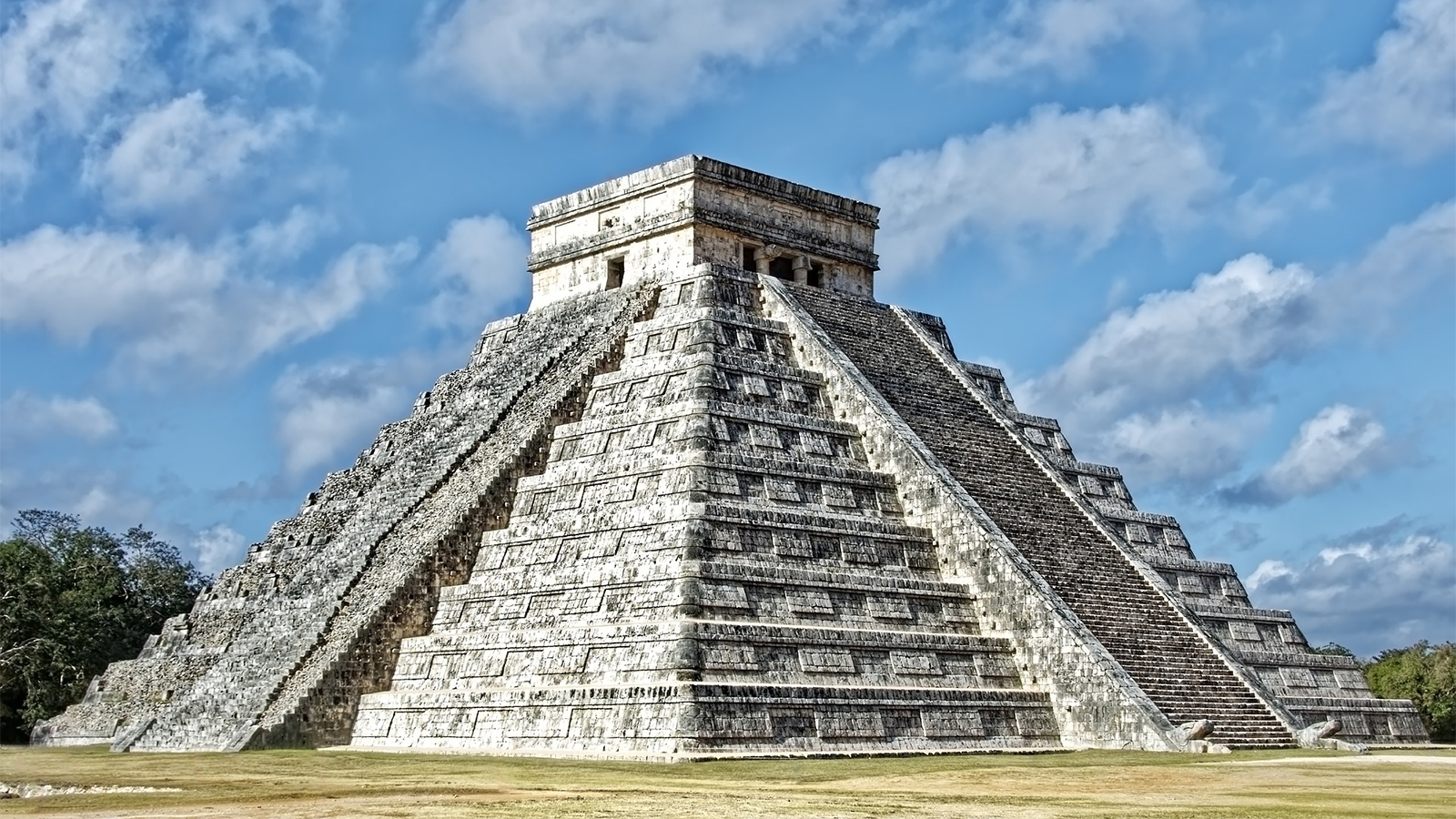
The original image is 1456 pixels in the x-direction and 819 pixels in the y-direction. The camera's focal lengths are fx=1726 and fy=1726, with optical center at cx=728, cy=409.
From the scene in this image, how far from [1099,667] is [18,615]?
70.9 ft

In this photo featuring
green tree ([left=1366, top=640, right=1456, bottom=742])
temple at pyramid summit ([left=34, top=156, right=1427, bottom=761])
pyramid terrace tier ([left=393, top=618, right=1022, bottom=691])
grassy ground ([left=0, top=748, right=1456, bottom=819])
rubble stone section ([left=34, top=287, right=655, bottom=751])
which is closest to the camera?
grassy ground ([left=0, top=748, right=1456, bottom=819])

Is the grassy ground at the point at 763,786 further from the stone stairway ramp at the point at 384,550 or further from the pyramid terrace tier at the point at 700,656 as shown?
the stone stairway ramp at the point at 384,550

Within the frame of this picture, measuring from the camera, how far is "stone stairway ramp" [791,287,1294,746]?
68.5 ft

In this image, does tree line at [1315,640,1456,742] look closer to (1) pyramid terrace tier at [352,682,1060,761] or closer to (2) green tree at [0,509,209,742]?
(1) pyramid terrace tier at [352,682,1060,761]

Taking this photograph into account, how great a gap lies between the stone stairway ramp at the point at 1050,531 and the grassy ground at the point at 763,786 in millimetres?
2015

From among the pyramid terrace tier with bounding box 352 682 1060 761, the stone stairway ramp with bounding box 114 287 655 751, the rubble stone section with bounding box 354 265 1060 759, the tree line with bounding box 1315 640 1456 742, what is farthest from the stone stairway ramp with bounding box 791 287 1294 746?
the tree line with bounding box 1315 640 1456 742

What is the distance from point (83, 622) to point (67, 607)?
507 millimetres

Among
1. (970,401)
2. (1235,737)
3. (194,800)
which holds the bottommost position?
(194,800)

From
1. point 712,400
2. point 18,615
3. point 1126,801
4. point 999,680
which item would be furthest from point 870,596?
point 18,615

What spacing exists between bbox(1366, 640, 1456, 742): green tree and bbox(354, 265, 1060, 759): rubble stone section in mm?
17446

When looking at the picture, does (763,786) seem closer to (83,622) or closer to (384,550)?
(384,550)

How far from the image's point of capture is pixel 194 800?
12.7 meters

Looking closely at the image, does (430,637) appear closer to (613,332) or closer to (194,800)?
(613,332)

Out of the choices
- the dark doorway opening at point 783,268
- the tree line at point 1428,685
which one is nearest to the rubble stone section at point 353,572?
the dark doorway opening at point 783,268
